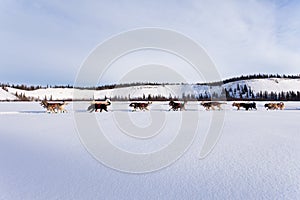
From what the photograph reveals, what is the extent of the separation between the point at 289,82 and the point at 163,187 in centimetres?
8893

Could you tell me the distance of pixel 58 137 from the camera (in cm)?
562

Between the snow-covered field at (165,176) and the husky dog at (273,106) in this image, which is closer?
the snow-covered field at (165,176)

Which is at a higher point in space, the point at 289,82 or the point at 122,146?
the point at 289,82

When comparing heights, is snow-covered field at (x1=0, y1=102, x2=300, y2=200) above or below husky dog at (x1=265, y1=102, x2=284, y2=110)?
below

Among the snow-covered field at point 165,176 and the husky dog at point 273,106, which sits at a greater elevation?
the husky dog at point 273,106

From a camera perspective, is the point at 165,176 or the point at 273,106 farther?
the point at 273,106

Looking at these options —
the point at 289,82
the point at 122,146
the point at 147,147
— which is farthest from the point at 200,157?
the point at 289,82

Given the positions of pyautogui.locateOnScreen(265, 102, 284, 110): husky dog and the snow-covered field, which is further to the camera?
pyautogui.locateOnScreen(265, 102, 284, 110): husky dog

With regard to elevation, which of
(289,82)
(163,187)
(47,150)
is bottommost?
(163,187)

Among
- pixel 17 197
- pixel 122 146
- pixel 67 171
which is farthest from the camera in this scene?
pixel 122 146

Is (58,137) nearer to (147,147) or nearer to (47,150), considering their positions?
(47,150)

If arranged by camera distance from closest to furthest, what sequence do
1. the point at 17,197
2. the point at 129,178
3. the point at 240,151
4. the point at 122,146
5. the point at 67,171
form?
the point at 17,197, the point at 129,178, the point at 67,171, the point at 240,151, the point at 122,146

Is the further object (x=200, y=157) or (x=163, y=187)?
(x=200, y=157)

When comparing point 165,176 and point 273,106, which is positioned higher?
point 273,106
